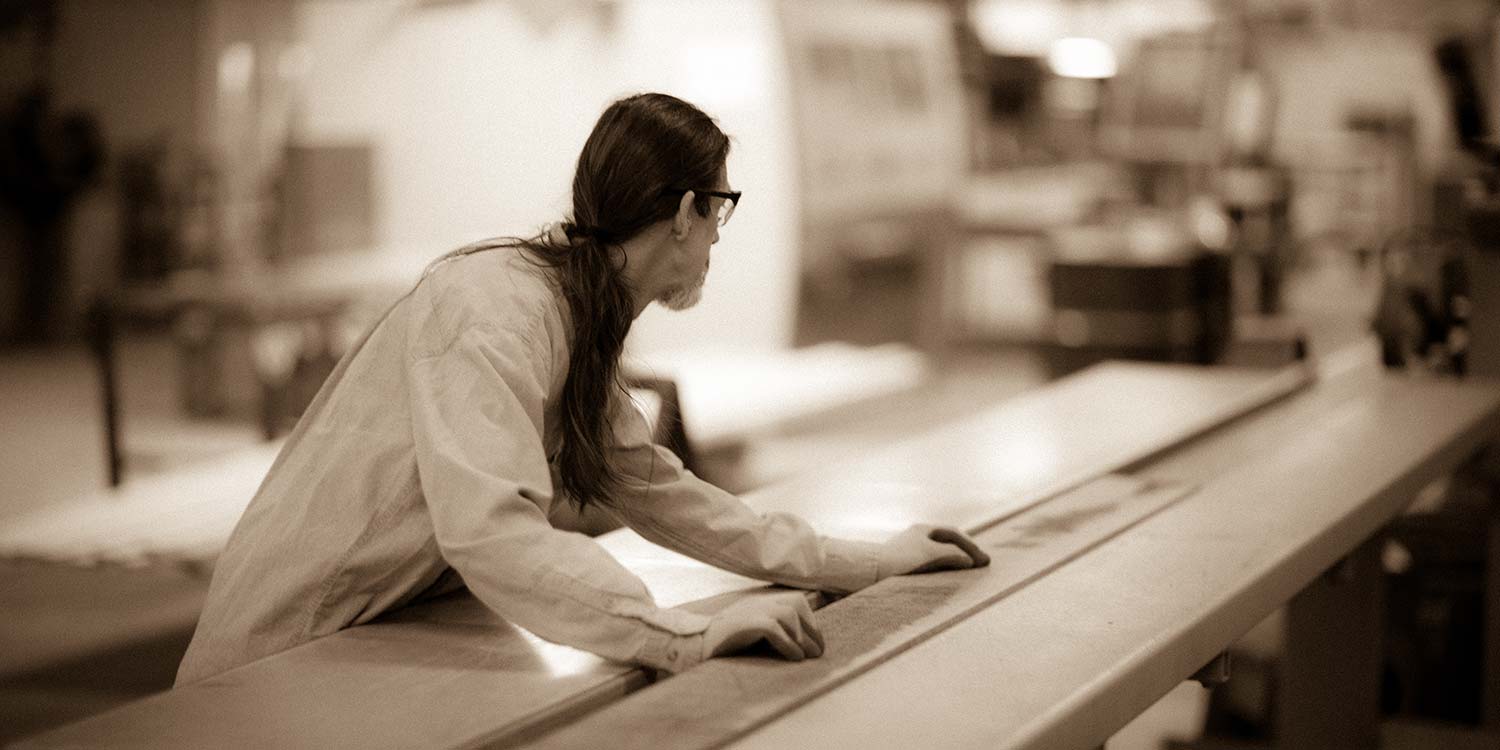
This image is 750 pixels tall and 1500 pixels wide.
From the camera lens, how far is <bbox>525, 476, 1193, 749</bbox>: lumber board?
1.68 m

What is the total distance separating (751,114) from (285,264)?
Result: 223 cm

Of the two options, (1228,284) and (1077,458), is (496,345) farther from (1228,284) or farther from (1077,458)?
(1228,284)

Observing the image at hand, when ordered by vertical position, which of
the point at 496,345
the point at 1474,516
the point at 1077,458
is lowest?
the point at 1474,516

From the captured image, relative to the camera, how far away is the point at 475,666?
193 cm

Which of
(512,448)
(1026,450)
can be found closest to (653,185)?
(512,448)

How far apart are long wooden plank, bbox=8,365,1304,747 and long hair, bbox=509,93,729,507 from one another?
Result: 30 centimetres

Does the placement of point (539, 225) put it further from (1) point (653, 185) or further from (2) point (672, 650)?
Result: (2) point (672, 650)

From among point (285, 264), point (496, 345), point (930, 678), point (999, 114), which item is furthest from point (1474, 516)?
point (999, 114)

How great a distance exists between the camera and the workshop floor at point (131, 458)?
446 cm

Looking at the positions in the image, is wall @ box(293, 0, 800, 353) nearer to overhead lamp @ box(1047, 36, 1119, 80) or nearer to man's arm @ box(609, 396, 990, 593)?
overhead lamp @ box(1047, 36, 1119, 80)

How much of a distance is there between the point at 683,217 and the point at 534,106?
4.42m

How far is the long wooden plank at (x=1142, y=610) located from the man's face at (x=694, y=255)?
508mm

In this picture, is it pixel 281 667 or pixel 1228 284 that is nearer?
pixel 281 667

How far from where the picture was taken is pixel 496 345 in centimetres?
191
